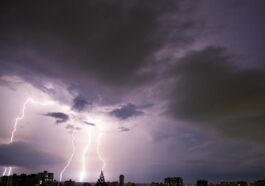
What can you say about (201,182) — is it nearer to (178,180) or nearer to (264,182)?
(178,180)

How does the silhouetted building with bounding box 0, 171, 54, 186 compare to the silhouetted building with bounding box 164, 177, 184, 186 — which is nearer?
the silhouetted building with bounding box 0, 171, 54, 186

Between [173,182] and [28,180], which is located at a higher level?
[28,180]

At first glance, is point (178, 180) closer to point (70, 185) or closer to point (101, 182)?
point (70, 185)

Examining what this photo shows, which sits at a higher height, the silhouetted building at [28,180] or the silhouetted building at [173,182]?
the silhouetted building at [28,180]

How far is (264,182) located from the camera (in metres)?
150

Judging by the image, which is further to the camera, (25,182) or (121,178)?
(121,178)

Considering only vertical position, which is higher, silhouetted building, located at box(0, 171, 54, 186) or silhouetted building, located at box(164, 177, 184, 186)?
silhouetted building, located at box(0, 171, 54, 186)

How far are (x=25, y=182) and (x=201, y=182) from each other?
89.8m

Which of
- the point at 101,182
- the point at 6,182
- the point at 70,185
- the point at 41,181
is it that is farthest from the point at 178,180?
the point at 101,182

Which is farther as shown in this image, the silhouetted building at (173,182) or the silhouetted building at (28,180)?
the silhouetted building at (173,182)

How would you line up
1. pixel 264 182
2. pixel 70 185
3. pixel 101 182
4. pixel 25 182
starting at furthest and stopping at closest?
1. pixel 70 185
2. pixel 264 182
3. pixel 25 182
4. pixel 101 182

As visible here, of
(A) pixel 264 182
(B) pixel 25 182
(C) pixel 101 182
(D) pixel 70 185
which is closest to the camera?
(C) pixel 101 182

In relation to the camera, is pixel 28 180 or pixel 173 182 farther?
pixel 173 182

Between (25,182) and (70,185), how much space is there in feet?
136
